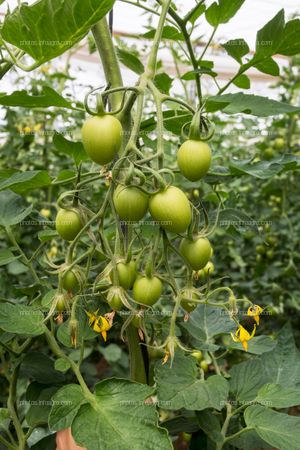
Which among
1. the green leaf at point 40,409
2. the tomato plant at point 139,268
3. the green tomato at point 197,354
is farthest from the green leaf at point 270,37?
the green leaf at point 40,409

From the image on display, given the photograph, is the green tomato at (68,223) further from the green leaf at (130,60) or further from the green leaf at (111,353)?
the green leaf at (111,353)

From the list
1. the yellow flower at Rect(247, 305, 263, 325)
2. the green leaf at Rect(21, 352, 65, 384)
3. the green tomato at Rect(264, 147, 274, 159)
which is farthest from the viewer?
the green tomato at Rect(264, 147, 274, 159)

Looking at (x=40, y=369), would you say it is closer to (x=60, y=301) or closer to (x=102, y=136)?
(x=60, y=301)

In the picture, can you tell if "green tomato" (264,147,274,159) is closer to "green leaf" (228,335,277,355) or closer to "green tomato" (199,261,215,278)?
"green tomato" (199,261,215,278)

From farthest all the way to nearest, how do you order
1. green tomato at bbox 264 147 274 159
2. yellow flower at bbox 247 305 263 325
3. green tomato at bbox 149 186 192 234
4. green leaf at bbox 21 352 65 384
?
green tomato at bbox 264 147 274 159 → green leaf at bbox 21 352 65 384 → yellow flower at bbox 247 305 263 325 → green tomato at bbox 149 186 192 234

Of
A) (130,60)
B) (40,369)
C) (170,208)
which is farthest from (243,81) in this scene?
(40,369)

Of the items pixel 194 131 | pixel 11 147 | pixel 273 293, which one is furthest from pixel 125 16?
pixel 194 131

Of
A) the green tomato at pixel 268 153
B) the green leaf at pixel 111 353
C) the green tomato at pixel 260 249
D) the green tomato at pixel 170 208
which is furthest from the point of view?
the green tomato at pixel 260 249

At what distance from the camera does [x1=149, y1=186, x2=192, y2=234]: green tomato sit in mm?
468

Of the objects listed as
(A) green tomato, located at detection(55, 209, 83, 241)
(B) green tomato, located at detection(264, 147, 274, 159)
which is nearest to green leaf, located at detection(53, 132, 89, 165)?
(A) green tomato, located at detection(55, 209, 83, 241)

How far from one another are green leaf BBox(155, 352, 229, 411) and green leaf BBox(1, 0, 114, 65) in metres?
0.35

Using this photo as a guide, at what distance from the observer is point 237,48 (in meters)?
0.72

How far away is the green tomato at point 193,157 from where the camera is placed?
1.62ft

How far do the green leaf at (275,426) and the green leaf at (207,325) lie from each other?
11 centimetres
